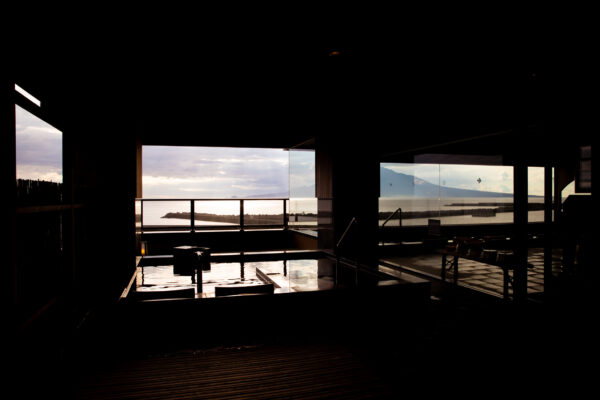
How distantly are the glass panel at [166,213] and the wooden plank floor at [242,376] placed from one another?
14.7ft

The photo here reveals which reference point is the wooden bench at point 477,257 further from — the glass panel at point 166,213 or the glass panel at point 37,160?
the glass panel at point 166,213

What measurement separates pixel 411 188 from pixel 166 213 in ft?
14.5

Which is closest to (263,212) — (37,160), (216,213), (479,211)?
(216,213)

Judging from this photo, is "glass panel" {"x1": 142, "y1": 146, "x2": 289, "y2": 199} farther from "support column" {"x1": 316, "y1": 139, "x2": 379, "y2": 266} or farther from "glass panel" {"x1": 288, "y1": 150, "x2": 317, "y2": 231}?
"support column" {"x1": 316, "y1": 139, "x2": 379, "y2": 266}

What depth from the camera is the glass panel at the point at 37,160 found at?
184cm

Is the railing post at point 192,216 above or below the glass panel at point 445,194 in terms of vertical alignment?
below

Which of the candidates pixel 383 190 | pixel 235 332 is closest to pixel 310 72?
pixel 235 332

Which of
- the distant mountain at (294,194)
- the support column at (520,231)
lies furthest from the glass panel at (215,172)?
the support column at (520,231)

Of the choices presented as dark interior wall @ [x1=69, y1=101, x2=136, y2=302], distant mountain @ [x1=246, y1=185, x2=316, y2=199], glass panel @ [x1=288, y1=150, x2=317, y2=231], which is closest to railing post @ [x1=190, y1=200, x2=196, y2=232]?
distant mountain @ [x1=246, y1=185, x2=316, y2=199]

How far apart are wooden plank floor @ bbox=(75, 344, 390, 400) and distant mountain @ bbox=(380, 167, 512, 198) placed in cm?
252

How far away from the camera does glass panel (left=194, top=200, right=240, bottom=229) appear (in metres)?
7.16

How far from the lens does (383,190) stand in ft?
20.1

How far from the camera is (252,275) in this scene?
4.70 meters

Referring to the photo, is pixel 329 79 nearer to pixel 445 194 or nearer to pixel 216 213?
pixel 445 194
